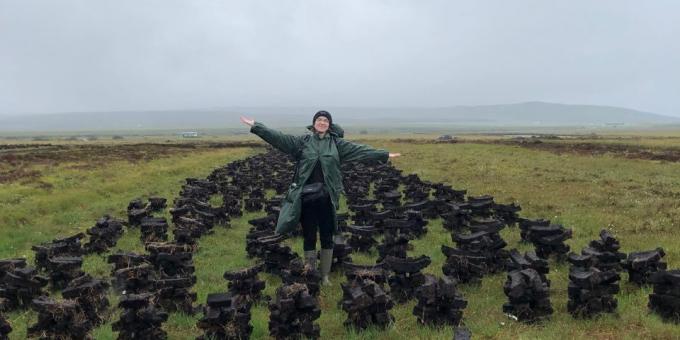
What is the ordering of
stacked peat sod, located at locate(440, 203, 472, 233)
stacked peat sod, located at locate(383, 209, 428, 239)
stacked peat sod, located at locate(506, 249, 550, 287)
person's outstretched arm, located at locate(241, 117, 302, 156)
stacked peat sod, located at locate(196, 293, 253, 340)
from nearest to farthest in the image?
1. stacked peat sod, located at locate(196, 293, 253, 340)
2. stacked peat sod, located at locate(506, 249, 550, 287)
3. person's outstretched arm, located at locate(241, 117, 302, 156)
4. stacked peat sod, located at locate(383, 209, 428, 239)
5. stacked peat sod, located at locate(440, 203, 472, 233)

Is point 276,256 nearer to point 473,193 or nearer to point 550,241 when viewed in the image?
point 550,241

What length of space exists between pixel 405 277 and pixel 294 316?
2.90 meters

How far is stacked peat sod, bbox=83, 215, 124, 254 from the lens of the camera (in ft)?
51.5

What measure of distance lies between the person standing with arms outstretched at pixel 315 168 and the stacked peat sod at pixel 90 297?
352 cm

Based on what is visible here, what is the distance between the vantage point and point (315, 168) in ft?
36.7

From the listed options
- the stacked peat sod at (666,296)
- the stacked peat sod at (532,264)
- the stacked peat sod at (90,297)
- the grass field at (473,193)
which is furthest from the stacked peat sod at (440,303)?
the stacked peat sod at (90,297)

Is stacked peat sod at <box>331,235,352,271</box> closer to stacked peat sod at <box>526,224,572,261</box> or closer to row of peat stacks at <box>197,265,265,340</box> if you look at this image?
row of peat stacks at <box>197,265,265,340</box>

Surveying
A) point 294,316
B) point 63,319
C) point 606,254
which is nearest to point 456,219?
point 606,254

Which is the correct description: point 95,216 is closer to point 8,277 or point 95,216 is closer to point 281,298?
point 8,277

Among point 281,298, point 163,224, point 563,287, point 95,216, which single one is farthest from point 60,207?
point 563,287

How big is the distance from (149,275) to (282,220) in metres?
3.00

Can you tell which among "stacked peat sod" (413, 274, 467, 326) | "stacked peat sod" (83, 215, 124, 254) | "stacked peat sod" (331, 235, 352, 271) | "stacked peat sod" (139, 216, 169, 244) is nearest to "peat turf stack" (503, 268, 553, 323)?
"stacked peat sod" (413, 274, 467, 326)

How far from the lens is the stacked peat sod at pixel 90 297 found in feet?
30.9

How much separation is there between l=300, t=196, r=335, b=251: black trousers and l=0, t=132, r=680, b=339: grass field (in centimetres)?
101
